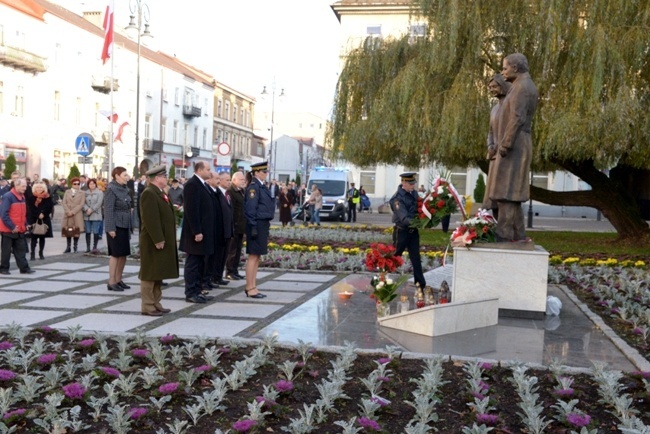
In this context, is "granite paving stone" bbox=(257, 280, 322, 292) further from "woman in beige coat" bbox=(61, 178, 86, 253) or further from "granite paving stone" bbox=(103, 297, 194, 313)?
"woman in beige coat" bbox=(61, 178, 86, 253)

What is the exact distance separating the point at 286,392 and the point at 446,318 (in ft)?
10.2

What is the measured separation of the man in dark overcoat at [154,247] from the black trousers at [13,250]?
16.6 ft

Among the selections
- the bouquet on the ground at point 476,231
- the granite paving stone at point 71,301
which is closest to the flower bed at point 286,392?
the granite paving stone at point 71,301

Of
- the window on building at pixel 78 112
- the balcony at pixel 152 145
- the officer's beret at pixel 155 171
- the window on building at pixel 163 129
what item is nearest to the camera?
the officer's beret at pixel 155 171

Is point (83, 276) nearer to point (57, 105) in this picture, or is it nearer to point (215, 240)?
point (215, 240)

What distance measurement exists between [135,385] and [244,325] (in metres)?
2.78

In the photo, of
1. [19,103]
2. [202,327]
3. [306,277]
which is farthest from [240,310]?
[19,103]

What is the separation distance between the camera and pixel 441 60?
1903 cm

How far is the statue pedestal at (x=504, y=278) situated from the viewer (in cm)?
966

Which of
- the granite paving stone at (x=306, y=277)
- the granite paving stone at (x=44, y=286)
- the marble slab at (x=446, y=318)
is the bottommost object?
the granite paving stone at (x=44, y=286)

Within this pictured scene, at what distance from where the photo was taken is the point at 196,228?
10219mm

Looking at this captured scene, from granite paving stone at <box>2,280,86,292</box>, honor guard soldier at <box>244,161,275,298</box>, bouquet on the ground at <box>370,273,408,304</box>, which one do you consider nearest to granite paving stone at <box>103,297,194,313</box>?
honor guard soldier at <box>244,161,275,298</box>

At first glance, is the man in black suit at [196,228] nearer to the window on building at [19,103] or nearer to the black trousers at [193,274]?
the black trousers at [193,274]

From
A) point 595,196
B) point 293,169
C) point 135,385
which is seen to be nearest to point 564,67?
point 595,196
